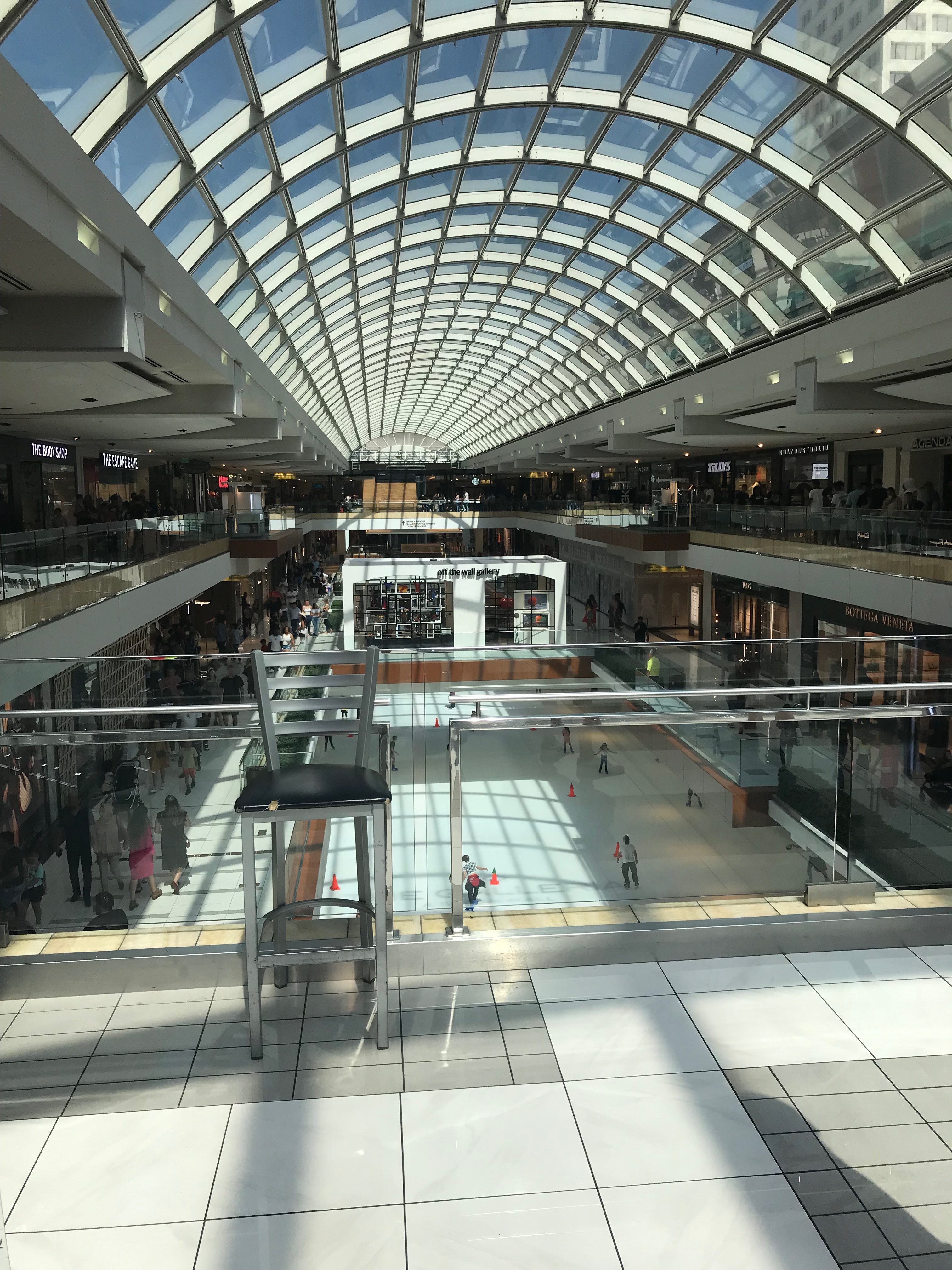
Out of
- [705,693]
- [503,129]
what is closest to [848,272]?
[503,129]

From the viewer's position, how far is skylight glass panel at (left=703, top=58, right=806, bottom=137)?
55.8 ft

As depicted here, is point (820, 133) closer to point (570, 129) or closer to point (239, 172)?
point (570, 129)

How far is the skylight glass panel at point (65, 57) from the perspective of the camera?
9.66 metres

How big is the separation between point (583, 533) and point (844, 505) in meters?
21.2

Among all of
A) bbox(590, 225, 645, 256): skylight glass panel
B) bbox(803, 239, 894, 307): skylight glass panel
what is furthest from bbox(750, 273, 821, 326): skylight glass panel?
bbox(590, 225, 645, 256): skylight glass panel

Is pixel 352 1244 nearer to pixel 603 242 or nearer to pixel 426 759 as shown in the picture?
pixel 426 759

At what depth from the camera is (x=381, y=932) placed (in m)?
4.04

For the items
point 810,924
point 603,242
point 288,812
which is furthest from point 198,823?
point 603,242

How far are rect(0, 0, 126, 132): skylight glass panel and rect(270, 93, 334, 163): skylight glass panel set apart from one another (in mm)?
5001

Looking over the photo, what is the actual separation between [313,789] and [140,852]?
1298 millimetres

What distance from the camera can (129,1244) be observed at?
2.95 metres

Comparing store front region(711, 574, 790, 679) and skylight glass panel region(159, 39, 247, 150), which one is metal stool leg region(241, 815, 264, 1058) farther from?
store front region(711, 574, 790, 679)

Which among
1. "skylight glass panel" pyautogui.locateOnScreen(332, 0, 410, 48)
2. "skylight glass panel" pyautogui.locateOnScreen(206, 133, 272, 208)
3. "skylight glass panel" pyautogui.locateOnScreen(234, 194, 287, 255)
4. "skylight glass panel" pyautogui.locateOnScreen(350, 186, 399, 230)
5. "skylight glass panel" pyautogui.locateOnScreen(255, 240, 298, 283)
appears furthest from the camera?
"skylight glass panel" pyautogui.locateOnScreen(350, 186, 399, 230)

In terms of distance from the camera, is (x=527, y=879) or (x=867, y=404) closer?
(x=527, y=879)
